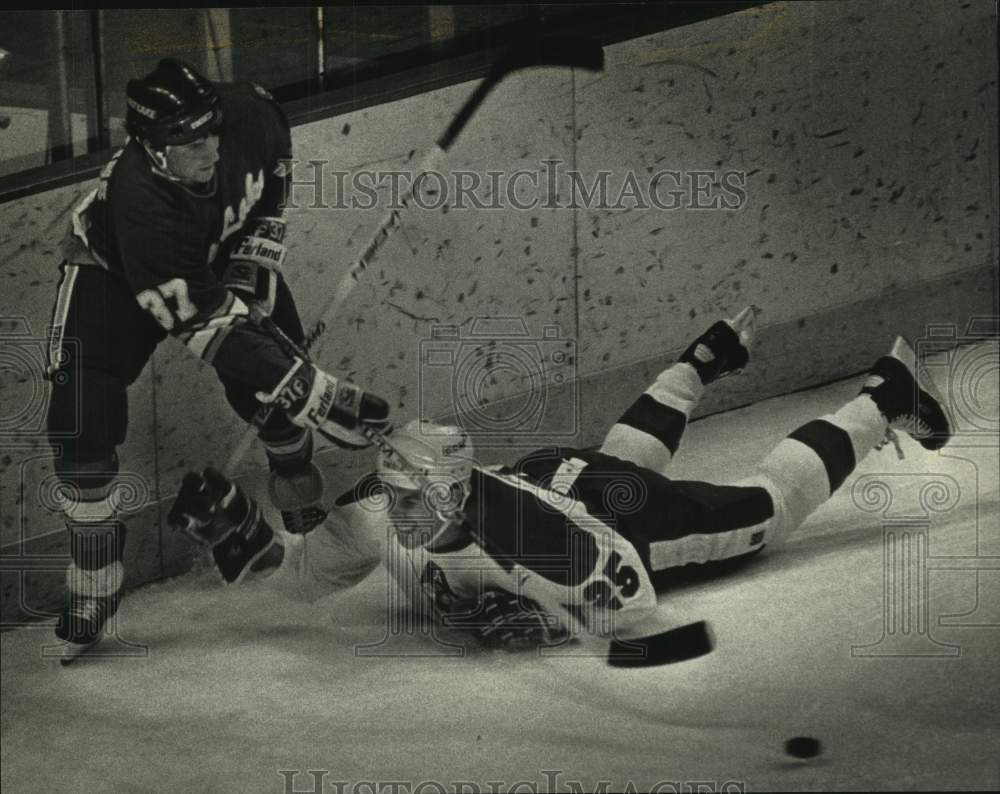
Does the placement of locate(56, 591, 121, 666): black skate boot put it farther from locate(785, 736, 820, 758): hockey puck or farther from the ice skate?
locate(785, 736, 820, 758): hockey puck

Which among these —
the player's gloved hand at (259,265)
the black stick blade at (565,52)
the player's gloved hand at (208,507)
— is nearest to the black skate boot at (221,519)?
the player's gloved hand at (208,507)

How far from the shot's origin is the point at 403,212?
2734 millimetres

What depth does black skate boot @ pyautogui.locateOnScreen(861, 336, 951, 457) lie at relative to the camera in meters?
2.85

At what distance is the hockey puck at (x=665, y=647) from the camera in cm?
272

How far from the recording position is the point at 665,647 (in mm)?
2719

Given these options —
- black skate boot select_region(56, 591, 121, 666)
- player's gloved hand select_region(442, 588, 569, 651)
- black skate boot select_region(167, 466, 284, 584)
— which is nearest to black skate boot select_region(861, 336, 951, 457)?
player's gloved hand select_region(442, 588, 569, 651)

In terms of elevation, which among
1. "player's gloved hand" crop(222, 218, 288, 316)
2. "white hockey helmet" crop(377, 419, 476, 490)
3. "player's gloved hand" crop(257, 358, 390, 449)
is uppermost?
"player's gloved hand" crop(222, 218, 288, 316)

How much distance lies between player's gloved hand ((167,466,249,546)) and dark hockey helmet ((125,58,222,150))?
55 centimetres

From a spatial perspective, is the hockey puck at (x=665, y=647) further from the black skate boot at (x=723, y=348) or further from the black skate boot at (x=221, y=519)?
the black skate boot at (x=221, y=519)

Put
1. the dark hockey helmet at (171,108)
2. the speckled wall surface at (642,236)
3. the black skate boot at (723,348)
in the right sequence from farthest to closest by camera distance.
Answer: the black skate boot at (723,348)
the speckled wall surface at (642,236)
the dark hockey helmet at (171,108)

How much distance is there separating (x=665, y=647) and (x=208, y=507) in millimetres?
807

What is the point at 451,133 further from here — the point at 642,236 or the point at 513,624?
the point at 513,624

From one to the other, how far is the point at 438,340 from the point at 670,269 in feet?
1.41

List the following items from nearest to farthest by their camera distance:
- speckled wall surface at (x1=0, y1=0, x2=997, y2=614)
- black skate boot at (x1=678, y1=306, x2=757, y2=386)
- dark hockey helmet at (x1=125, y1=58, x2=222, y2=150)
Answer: dark hockey helmet at (x1=125, y1=58, x2=222, y2=150) → speckled wall surface at (x1=0, y1=0, x2=997, y2=614) → black skate boot at (x1=678, y1=306, x2=757, y2=386)
